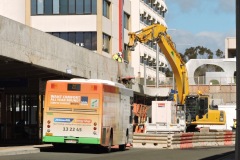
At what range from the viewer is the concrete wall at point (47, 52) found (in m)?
28.0

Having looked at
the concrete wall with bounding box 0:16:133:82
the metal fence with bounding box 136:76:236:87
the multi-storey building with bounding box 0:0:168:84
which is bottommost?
the concrete wall with bounding box 0:16:133:82

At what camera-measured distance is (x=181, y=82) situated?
49.2m

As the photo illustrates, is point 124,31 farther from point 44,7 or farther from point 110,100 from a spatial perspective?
point 110,100

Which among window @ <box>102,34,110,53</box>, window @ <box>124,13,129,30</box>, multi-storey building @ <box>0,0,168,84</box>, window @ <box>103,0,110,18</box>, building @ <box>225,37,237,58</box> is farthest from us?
building @ <box>225,37,237,58</box>

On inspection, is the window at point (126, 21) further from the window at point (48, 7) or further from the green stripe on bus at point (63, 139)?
the green stripe on bus at point (63, 139)

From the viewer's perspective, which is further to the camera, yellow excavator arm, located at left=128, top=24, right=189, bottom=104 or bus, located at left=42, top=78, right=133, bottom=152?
yellow excavator arm, located at left=128, top=24, right=189, bottom=104

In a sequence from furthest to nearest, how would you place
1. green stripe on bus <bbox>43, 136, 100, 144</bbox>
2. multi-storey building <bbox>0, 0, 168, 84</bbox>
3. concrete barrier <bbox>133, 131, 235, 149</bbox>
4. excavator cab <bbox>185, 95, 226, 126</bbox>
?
multi-storey building <bbox>0, 0, 168, 84</bbox> → excavator cab <bbox>185, 95, 226, 126</bbox> → concrete barrier <bbox>133, 131, 235, 149</bbox> → green stripe on bus <bbox>43, 136, 100, 144</bbox>

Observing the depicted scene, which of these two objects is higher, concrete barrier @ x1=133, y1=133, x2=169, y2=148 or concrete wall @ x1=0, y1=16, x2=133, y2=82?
concrete wall @ x1=0, y1=16, x2=133, y2=82

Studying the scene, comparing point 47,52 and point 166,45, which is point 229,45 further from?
point 47,52

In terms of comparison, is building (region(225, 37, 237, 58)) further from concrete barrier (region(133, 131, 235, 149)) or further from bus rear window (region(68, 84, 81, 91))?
bus rear window (region(68, 84, 81, 91))

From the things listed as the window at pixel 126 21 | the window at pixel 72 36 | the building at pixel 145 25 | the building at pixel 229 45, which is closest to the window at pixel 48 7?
the window at pixel 72 36

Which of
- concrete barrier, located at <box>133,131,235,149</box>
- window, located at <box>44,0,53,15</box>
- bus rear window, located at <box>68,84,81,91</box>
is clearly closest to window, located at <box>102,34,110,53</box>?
window, located at <box>44,0,53,15</box>

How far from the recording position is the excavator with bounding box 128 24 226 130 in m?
46.8

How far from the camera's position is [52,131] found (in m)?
28.2
